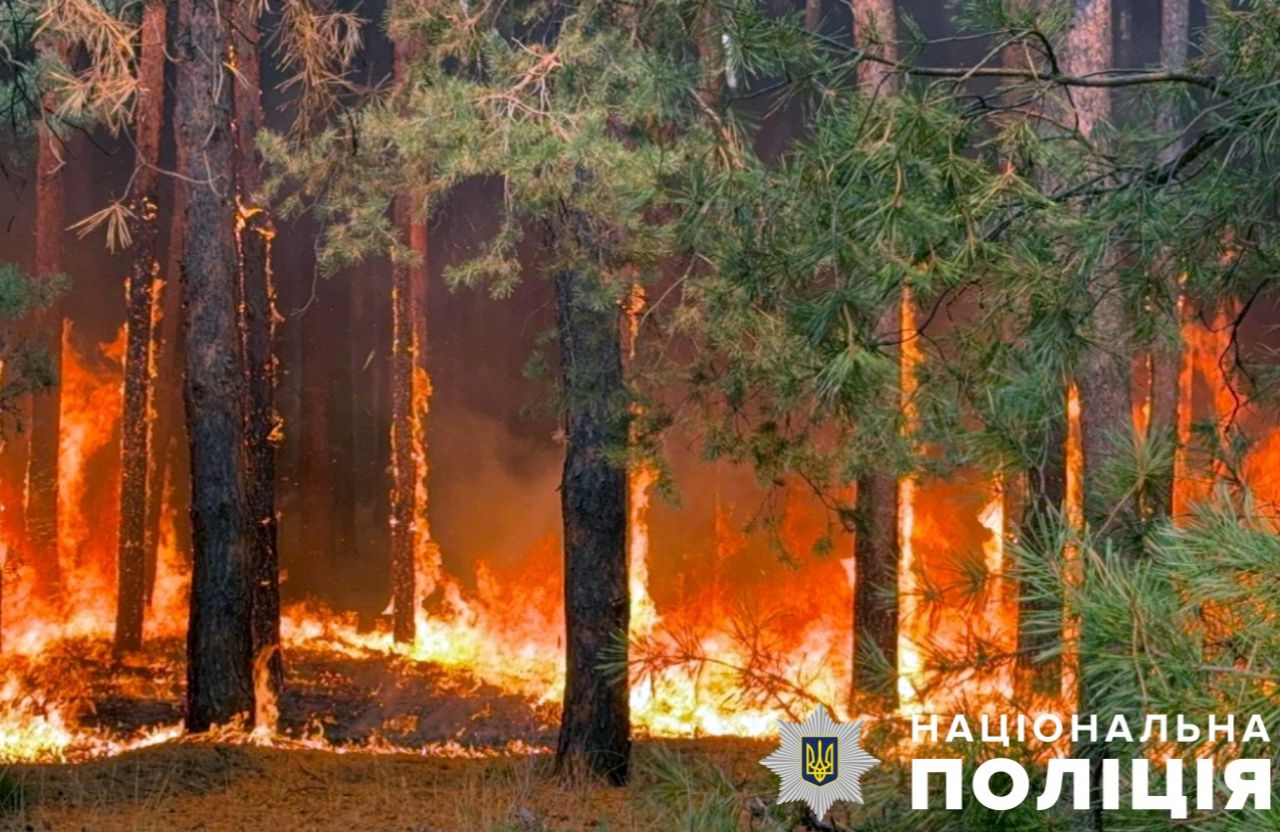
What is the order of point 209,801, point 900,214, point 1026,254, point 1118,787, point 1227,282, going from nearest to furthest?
point 1118,787 → point 900,214 → point 1026,254 → point 1227,282 → point 209,801

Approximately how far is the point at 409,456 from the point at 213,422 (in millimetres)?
4698

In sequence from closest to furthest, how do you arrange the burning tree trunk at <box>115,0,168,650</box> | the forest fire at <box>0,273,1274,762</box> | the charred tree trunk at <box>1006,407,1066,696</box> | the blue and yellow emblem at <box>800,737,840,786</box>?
the charred tree trunk at <box>1006,407,1066,696</box>
the blue and yellow emblem at <box>800,737,840,786</box>
the forest fire at <box>0,273,1274,762</box>
the burning tree trunk at <box>115,0,168,650</box>

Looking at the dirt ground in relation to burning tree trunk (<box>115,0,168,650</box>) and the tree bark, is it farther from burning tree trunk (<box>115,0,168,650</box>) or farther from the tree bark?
burning tree trunk (<box>115,0,168,650</box>)

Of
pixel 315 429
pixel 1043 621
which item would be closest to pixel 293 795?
pixel 1043 621

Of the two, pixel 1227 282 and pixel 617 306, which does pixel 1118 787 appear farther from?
pixel 617 306

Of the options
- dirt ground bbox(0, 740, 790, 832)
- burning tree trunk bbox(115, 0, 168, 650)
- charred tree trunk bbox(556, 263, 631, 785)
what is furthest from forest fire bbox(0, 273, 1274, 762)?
dirt ground bbox(0, 740, 790, 832)

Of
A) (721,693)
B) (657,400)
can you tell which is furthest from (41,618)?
(721,693)

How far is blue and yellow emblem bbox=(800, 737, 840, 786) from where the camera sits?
9.86 ft

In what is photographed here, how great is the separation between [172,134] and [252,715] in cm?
701

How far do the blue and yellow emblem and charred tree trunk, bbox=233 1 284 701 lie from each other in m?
7.40

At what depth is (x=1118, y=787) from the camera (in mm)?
2520

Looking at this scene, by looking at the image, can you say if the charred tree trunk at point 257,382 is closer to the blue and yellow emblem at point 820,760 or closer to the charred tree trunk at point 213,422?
the charred tree trunk at point 213,422

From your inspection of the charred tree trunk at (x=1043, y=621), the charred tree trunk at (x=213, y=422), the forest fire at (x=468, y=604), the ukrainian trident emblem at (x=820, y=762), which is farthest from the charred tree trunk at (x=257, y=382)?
the charred tree trunk at (x=1043, y=621)

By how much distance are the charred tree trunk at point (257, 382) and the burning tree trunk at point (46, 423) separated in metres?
2.94
